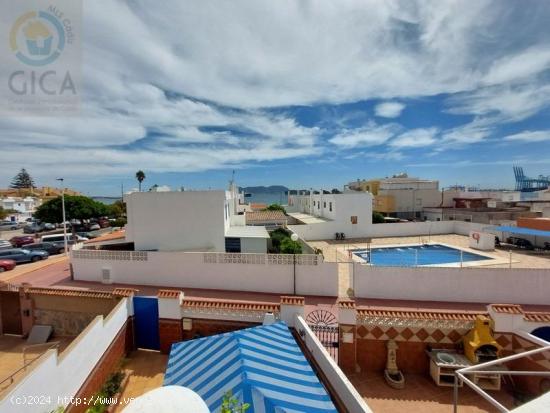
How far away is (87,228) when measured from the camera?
4344cm

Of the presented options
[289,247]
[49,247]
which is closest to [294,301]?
[289,247]

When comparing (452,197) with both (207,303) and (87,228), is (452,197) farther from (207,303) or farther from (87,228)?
(87,228)

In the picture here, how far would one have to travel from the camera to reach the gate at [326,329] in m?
9.95

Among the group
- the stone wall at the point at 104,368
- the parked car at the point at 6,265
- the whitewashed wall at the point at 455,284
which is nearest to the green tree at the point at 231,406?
the stone wall at the point at 104,368

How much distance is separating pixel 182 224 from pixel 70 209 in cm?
2668

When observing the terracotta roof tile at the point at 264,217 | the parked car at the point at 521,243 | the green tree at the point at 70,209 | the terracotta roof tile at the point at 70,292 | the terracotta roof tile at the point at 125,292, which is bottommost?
the parked car at the point at 521,243

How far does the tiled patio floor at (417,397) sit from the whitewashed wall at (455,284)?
5354 millimetres

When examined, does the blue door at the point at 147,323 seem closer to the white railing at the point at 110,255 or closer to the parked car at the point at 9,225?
the white railing at the point at 110,255

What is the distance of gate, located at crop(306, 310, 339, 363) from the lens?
995 cm

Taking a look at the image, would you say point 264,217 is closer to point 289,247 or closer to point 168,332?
point 289,247

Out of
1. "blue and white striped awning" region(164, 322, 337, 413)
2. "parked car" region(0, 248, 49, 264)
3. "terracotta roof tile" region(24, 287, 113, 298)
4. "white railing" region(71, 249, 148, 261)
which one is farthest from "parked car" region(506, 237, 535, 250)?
"parked car" region(0, 248, 49, 264)

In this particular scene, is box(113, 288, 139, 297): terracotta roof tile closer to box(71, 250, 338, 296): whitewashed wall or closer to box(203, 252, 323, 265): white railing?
box(71, 250, 338, 296): whitewashed wall

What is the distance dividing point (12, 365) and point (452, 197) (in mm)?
53834

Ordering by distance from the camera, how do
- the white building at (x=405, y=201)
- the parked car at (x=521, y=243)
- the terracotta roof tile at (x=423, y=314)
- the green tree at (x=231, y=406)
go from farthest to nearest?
the white building at (x=405, y=201) < the parked car at (x=521, y=243) < the terracotta roof tile at (x=423, y=314) < the green tree at (x=231, y=406)
